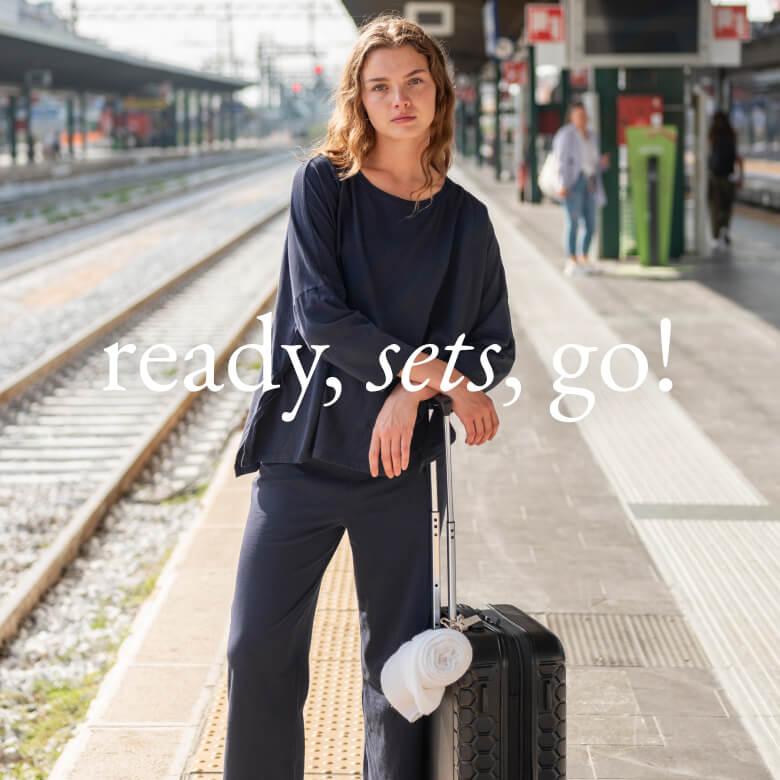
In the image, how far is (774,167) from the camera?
2645 centimetres

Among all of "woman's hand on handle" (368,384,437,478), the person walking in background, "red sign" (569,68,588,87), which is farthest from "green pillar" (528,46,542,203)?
"woman's hand on handle" (368,384,437,478)

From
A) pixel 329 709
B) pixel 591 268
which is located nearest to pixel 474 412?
pixel 329 709

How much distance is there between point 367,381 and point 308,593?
1.36ft

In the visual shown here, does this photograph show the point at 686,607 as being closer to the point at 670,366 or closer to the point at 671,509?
the point at 671,509

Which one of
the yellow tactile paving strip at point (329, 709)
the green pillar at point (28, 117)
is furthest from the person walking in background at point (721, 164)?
the green pillar at point (28, 117)

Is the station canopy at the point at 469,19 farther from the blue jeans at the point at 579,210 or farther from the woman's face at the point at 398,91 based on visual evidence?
the woman's face at the point at 398,91

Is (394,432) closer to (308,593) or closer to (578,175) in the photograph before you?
(308,593)

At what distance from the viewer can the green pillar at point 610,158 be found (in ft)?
46.1

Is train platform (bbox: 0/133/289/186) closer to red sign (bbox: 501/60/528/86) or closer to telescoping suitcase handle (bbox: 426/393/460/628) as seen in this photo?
red sign (bbox: 501/60/528/86)

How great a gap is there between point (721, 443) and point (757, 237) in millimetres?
11803

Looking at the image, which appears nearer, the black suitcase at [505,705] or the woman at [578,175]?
the black suitcase at [505,705]

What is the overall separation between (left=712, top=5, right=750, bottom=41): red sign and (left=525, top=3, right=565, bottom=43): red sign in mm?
2014

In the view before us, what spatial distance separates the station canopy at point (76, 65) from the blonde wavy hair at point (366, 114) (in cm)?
2942

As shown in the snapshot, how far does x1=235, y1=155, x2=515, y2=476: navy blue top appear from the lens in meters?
2.19
